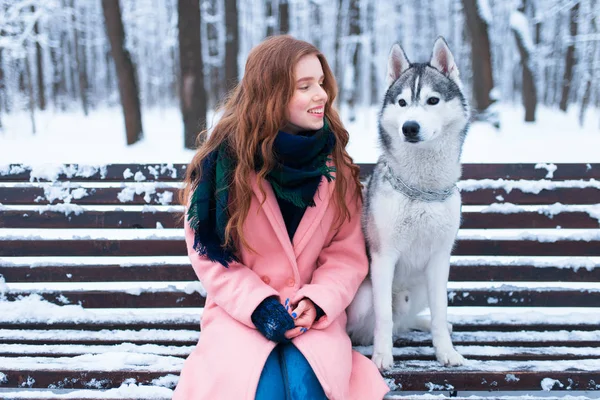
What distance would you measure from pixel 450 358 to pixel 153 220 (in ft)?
6.09

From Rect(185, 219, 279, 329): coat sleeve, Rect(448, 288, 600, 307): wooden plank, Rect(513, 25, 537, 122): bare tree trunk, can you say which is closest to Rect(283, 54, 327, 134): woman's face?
Rect(185, 219, 279, 329): coat sleeve

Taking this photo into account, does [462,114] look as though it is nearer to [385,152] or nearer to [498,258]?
[385,152]

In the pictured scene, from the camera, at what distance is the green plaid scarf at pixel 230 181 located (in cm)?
208

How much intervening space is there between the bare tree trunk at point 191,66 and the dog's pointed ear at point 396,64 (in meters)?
5.63

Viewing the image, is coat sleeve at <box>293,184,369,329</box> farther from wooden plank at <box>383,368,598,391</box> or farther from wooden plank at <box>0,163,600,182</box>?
wooden plank at <box>0,163,600,182</box>

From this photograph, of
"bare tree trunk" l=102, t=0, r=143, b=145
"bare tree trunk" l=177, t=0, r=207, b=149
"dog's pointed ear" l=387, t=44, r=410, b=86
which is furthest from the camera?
"bare tree trunk" l=102, t=0, r=143, b=145

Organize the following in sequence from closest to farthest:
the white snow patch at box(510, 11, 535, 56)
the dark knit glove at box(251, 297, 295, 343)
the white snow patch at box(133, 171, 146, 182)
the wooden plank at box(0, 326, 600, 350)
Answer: the dark knit glove at box(251, 297, 295, 343) < the wooden plank at box(0, 326, 600, 350) < the white snow patch at box(133, 171, 146, 182) < the white snow patch at box(510, 11, 535, 56)

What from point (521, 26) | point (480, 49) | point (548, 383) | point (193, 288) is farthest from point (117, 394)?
point (521, 26)

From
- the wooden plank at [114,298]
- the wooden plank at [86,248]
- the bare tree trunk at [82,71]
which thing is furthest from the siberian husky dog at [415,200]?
the bare tree trunk at [82,71]

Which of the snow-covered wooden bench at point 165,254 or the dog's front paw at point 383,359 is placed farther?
the snow-covered wooden bench at point 165,254

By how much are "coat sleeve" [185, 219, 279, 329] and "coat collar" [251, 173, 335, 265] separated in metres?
0.20

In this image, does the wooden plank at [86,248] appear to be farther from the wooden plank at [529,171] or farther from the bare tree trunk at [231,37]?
the bare tree trunk at [231,37]

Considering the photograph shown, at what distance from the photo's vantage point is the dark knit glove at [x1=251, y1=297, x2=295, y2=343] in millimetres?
1912

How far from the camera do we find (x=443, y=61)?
7.69 ft
